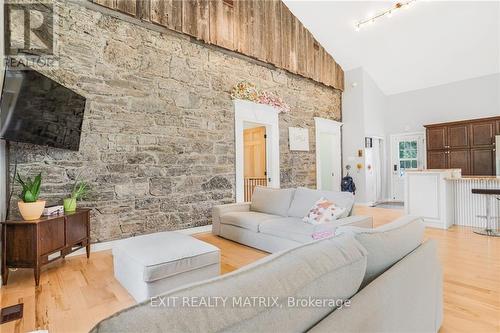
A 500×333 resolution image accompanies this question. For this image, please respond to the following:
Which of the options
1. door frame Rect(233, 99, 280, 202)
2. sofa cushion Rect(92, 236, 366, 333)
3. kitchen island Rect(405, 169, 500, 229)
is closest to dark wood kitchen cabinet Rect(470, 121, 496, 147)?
kitchen island Rect(405, 169, 500, 229)

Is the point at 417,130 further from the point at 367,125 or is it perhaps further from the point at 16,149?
the point at 16,149

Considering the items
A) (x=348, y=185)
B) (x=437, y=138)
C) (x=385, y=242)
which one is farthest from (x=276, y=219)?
(x=437, y=138)

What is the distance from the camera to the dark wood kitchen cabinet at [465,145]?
237 inches

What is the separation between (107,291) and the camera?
2.42 metres

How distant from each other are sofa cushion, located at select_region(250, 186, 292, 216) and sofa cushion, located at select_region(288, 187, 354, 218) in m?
0.10

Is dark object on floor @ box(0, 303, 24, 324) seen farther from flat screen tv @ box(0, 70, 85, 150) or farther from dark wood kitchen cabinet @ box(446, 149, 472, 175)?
dark wood kitchen cabinet @ box(446, 149, 472, 175)

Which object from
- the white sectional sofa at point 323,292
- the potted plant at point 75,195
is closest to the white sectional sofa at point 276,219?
the white sectional sofa at point 323,292

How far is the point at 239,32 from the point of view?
529 cm

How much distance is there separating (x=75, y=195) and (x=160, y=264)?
1891mm

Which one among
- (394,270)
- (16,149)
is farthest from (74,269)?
(394,270)

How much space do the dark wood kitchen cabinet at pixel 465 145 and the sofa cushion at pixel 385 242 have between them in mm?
6442

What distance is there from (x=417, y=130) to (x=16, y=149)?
8817mm

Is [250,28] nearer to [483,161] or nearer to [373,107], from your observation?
[373,107]

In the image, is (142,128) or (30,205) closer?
(30,205)
